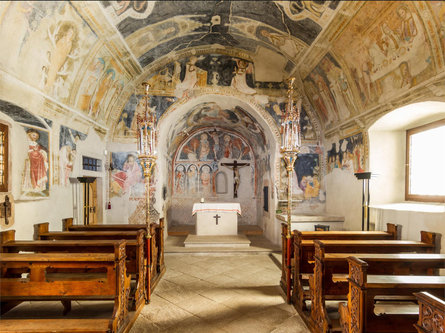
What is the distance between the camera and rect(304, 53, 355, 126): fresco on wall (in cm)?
784

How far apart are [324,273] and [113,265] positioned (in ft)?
10.0

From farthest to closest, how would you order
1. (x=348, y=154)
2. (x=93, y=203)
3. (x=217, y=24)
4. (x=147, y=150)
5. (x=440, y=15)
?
(x=93, y=203), (x=348, y=154), (x=217, y=24), (x=147, y=150), (x=440, y=15)

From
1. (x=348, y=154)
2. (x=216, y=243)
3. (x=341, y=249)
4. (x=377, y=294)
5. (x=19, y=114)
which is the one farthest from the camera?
(x=216, y=243)

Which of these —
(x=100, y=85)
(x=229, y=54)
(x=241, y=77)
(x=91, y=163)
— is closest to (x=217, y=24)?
(x=229, y=54)

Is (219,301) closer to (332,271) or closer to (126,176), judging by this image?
(332,271)

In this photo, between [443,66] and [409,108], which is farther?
[409,108]

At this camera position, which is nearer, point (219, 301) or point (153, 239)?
point (219, 301)

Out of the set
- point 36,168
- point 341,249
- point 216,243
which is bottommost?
point 216,243

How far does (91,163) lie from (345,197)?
26.9 feet

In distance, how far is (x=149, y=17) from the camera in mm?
6910

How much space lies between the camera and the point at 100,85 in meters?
8.20

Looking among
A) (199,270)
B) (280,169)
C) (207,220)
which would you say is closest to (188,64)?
(280,169)

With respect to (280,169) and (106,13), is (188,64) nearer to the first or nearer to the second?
(106,13)

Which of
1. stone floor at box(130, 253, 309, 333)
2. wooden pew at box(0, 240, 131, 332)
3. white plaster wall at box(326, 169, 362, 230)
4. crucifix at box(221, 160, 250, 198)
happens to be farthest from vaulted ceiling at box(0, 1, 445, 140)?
stone floor at box(130, 253, 309, 333)
